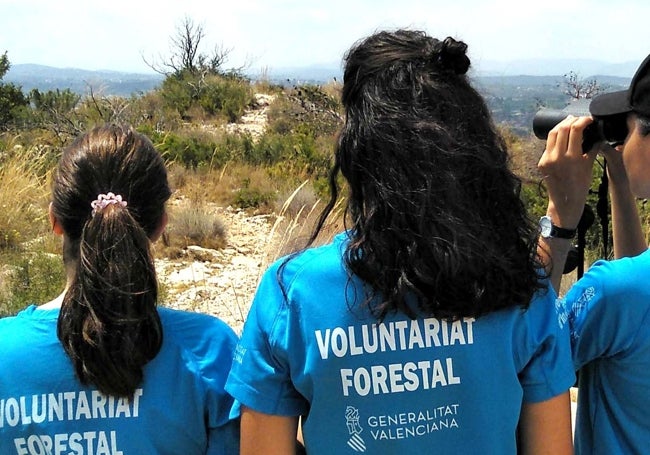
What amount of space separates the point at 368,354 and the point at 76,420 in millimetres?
604

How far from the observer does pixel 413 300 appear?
1.16 metres

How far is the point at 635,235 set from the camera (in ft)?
5.32

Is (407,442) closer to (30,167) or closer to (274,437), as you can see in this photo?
(274,437)

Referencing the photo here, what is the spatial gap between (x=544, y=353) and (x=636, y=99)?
523 millimetres

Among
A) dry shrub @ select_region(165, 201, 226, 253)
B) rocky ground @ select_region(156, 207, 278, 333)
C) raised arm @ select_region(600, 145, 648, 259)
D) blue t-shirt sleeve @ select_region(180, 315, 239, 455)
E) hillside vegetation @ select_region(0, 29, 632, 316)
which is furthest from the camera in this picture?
dry shrub @ select_region(165, 201, 226, 253)

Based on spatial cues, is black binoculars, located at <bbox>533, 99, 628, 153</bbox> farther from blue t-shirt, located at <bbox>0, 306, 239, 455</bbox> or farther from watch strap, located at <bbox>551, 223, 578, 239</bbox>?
blue t-shirt, located at <bbox>0, 306, 239, 455</bbox>

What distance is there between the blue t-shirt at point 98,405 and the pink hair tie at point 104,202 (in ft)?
0.73

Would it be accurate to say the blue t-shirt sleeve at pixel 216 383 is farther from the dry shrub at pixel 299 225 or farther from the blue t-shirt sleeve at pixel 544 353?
the dry shrub at pixel 299 225

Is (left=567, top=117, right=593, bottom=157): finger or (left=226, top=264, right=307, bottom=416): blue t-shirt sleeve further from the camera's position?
(left=567, top=117, right=593, bottom=157): finger

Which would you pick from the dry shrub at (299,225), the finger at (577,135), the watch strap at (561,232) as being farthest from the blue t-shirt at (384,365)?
the dry shrub at (299,225)

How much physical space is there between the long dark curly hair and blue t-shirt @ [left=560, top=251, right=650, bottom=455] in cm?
15

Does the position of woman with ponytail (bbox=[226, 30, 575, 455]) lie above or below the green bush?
above

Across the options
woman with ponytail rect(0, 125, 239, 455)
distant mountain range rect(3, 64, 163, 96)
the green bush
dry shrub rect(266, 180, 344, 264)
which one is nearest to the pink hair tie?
woman with ponytail rect(0, 125, 239, 455)

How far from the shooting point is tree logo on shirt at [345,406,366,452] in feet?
3.84
